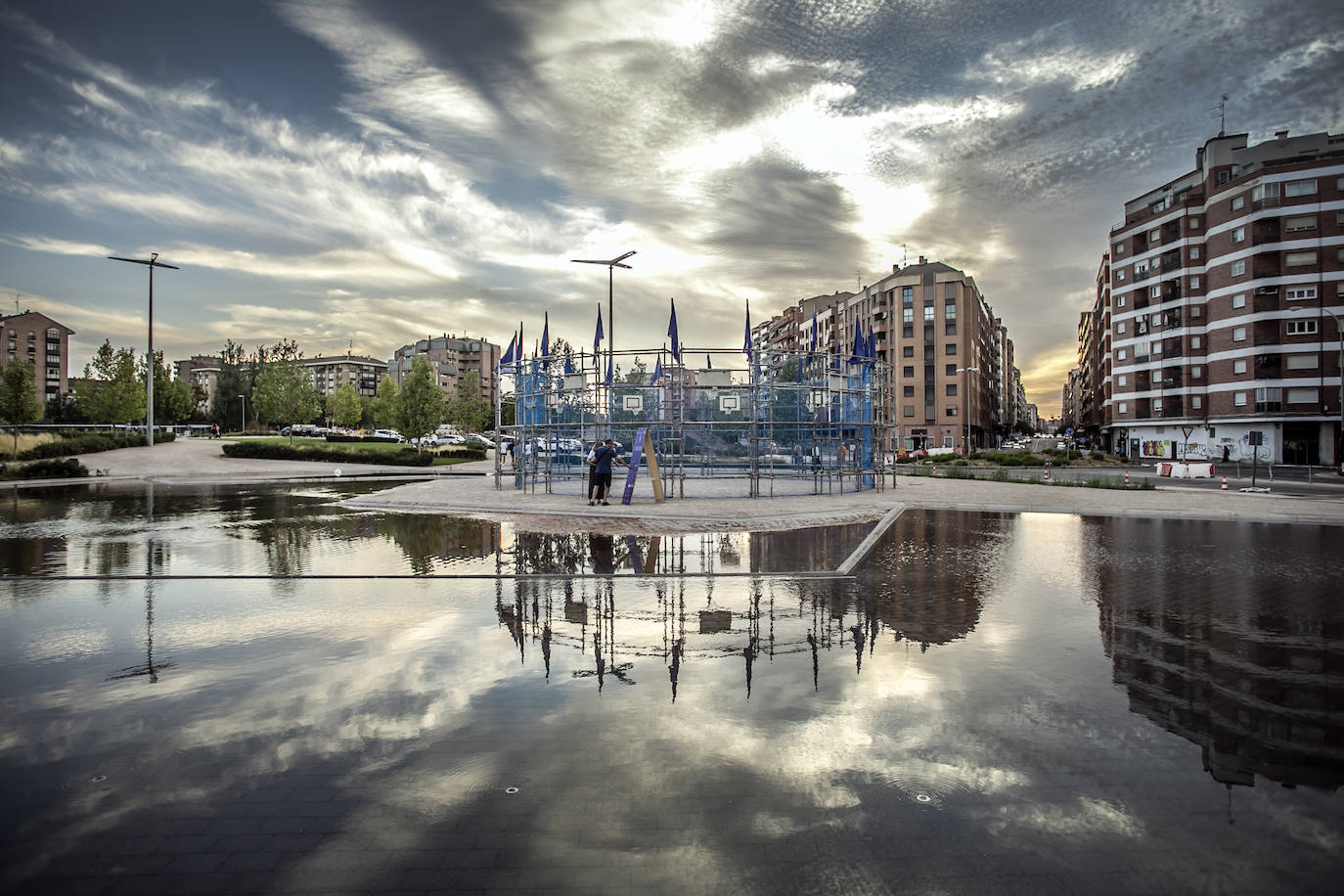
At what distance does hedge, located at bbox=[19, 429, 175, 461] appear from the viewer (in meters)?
38.2

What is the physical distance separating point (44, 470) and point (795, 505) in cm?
3588

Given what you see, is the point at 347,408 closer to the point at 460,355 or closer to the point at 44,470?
the point at 44,470

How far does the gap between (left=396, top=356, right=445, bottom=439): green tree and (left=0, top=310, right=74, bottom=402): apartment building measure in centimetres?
9517

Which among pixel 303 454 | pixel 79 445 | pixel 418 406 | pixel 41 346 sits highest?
pixel 41 346

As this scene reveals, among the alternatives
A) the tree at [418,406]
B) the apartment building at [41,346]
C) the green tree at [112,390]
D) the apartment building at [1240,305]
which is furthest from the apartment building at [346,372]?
the apartment building at [1240,305]

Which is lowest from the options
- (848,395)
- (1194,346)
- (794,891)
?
(794,891)

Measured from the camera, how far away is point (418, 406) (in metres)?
47.4

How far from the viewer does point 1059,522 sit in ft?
57.7

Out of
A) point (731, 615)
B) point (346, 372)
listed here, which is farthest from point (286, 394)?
point (346, 372)

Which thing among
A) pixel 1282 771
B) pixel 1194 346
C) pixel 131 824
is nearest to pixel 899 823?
pixel 1282 771

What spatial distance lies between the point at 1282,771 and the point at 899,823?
2.62 meters

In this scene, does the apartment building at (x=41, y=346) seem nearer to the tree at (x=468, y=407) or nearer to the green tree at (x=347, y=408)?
the green tree at (x=347, y=408)

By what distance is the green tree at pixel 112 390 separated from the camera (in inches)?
1937

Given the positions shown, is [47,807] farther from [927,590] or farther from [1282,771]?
[927,590]
